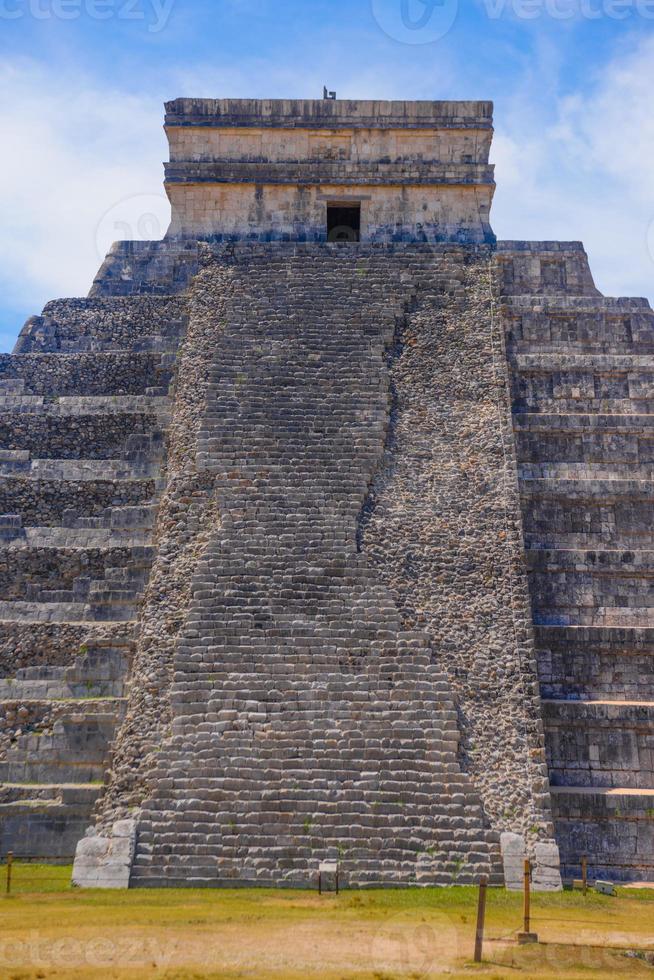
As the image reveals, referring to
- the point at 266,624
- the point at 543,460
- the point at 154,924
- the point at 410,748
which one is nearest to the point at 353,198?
the point at 543,460

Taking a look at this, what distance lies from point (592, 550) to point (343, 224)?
922cm

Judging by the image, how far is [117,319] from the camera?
58.8ft

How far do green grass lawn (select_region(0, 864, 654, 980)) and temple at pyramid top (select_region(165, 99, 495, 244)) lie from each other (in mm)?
12248

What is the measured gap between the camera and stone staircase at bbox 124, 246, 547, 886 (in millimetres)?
10969

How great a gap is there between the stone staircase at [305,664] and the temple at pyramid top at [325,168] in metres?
3.10

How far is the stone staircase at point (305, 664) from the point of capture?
432 inches

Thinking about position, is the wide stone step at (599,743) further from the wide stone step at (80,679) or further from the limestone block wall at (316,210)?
the limestone block wall at (316,210)

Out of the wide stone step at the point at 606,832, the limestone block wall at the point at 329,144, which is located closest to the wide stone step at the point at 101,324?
the limestone block wall at the point at 329,144

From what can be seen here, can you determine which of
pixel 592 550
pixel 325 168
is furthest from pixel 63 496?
pixel 325 168

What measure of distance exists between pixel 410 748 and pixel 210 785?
7.21 ft

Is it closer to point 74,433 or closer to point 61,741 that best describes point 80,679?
point 61,741

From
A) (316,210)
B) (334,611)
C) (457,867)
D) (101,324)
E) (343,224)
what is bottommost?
(457,867)

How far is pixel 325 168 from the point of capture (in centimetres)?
1939

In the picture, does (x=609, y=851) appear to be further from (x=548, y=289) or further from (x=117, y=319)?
(x=117, y=319)
